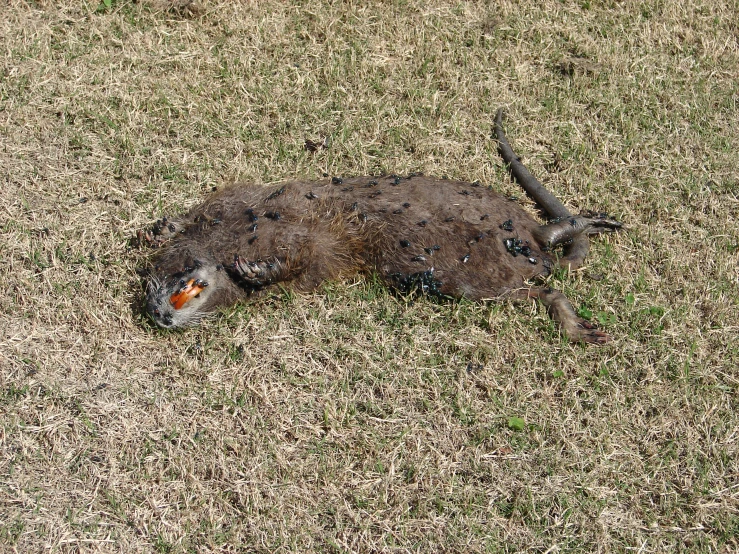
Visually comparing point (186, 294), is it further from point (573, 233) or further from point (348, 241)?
point (573, 233)

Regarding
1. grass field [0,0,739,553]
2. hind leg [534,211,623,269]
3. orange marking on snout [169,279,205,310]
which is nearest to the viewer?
grass field [0,0,739,553]

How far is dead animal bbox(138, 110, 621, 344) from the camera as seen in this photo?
4574mm

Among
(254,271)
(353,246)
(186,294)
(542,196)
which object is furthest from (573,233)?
(186,294)

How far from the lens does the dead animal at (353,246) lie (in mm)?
4574

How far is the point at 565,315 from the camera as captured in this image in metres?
4.61

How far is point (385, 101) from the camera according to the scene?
6.00 m

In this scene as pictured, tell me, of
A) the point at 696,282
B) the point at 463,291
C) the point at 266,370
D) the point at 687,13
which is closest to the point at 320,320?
the point at 266,370

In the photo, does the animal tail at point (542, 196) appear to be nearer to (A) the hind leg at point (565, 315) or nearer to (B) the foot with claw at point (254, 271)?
(A) the hind leg at point (565, 315)

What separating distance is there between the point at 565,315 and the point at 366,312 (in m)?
1.32

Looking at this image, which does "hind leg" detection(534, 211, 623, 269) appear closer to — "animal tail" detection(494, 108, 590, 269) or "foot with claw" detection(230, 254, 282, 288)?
"animal tail" detection(494, 108, 590, 269)

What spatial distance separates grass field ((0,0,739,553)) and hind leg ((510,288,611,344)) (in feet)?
0.28

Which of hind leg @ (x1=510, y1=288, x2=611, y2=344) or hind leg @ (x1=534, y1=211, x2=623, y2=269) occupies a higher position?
hind leg @ (x1=534, y1=211, x2=623, y2=269)

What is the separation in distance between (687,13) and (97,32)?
5.63 m

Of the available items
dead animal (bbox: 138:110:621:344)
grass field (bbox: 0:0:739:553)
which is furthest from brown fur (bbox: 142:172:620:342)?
grass field (bbox: 0:0:739:553)
